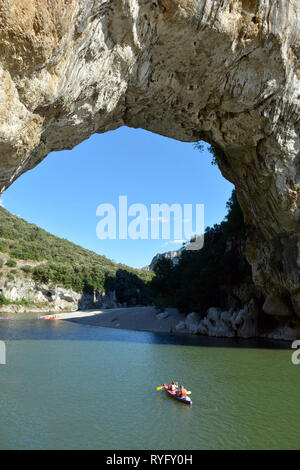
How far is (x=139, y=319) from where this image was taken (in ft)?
125

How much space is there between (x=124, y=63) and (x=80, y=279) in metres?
64.7

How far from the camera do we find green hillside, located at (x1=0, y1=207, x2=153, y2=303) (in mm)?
64938

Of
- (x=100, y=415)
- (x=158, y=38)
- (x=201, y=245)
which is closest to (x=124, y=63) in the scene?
(x=158, y=38)

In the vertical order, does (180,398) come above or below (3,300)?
above

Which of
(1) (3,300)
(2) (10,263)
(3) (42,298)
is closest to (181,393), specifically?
(1) (3,300)

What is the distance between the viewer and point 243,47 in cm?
1158

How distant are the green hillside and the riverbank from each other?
25062 millimetres

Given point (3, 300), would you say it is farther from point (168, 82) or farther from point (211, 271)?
point (168, 82)

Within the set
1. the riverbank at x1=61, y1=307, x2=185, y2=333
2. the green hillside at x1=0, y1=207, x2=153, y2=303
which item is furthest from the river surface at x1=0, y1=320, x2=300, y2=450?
the green hillside at x1=0, y1=207, x2=153, y2=303

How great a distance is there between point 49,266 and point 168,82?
201 feet

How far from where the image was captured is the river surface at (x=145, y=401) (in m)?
7.92

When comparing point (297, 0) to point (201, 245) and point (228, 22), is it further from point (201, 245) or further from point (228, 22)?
point (201, 245)

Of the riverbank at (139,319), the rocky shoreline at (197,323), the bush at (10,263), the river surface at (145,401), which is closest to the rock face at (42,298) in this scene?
the bush at (10,263)

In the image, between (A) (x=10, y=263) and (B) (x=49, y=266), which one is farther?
(B) (x=49, y=266)
